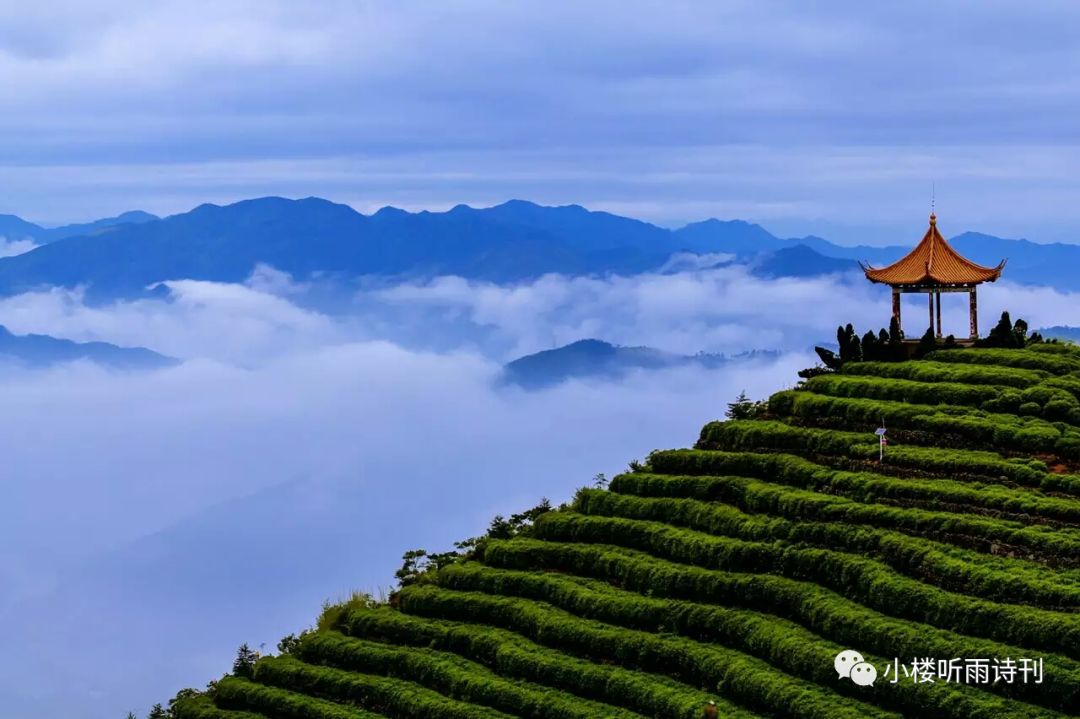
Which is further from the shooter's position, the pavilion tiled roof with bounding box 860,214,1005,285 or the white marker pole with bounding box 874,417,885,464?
the pavilion tiled roof with bounding box 860,214,1005,285

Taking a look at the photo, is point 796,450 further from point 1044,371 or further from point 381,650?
point 381,650

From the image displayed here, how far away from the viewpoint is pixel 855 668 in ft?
97.6

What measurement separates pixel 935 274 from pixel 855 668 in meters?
23.6

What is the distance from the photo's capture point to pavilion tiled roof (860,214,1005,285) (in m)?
49.9

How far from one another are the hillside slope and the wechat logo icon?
0.20 meters

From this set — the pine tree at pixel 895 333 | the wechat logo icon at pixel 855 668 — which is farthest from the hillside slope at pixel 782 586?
the pine tree at pixel 895 333

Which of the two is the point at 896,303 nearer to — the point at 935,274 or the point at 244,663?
the point at 935,274

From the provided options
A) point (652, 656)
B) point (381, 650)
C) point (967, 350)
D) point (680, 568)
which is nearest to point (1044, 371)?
point (967, 350)

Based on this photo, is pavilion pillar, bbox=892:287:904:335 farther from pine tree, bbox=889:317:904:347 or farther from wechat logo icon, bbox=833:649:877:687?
wechat logo icon, bbox=833:649:877:687

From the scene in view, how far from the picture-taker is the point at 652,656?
110 ft

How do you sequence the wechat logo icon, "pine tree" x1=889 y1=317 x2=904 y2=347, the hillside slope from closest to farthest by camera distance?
the wechat logo icon < the hillside slope < "pine tree" x1=889 y1=317 x2=904 y2=347

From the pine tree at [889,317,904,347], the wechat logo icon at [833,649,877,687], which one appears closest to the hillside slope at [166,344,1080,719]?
the wechat logo icon at [833,649,877,687]

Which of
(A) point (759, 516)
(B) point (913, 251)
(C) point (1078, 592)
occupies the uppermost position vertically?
(B) point (913, 251)

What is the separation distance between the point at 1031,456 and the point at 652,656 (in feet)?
40.2
